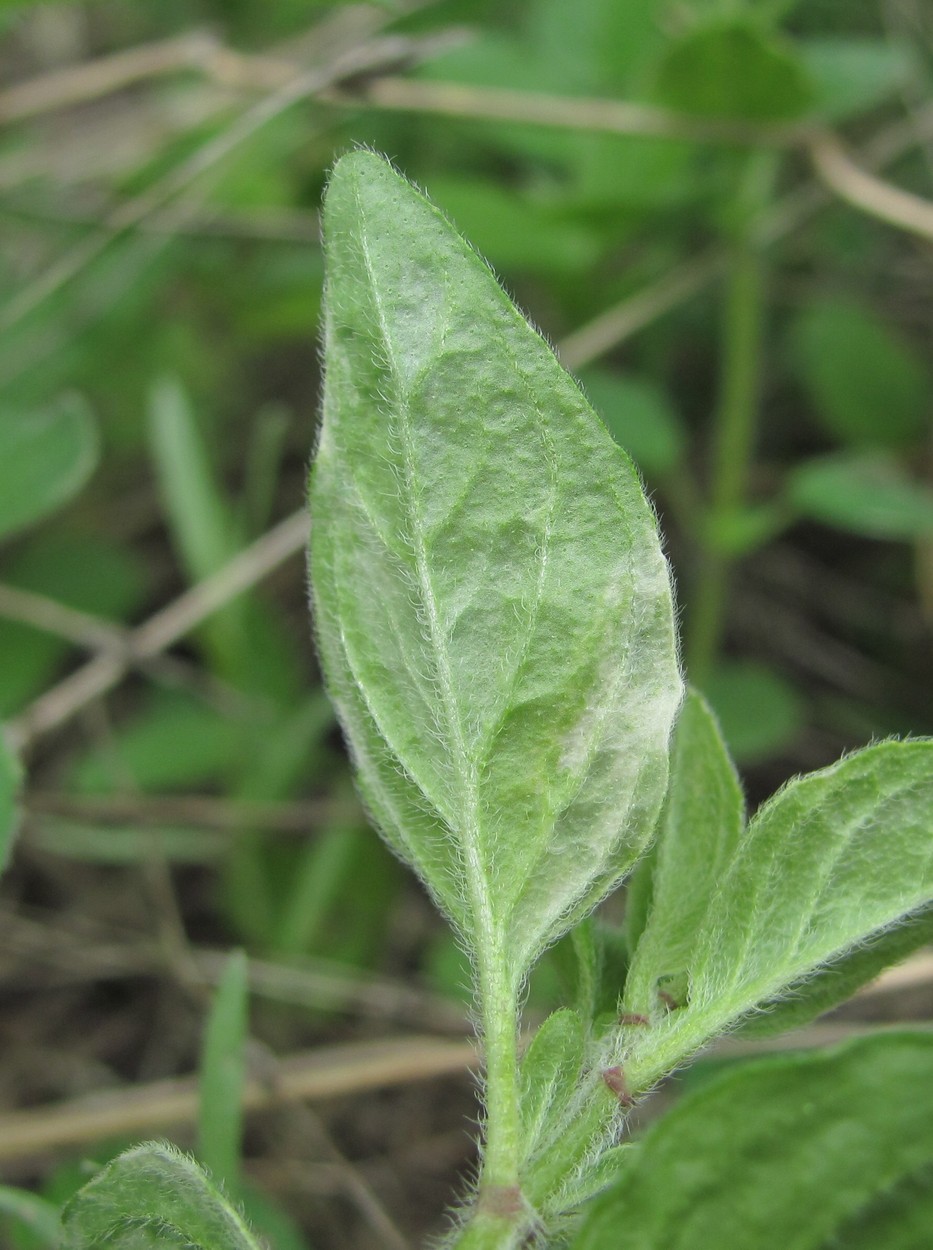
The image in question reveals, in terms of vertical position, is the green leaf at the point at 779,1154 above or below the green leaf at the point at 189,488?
below

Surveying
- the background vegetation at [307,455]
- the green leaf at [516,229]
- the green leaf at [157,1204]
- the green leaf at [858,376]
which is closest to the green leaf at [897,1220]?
the green leaf at [157,1204]

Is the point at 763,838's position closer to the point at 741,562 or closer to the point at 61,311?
the point at 61,311

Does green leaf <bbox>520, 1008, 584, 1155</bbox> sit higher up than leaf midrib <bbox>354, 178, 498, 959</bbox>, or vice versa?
leaf midrib <bbox>354, 178, 498, 959</bbox>

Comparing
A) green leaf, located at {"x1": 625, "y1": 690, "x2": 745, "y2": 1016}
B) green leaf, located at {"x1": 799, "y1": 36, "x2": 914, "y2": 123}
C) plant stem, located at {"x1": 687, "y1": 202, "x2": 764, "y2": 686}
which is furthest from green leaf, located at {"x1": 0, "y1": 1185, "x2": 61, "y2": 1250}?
green leaf, located at {"x1": 799, "y1": 36, "x2": 914, "y2": 123}

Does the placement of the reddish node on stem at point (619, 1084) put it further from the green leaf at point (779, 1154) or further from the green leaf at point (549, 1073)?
the green leaf at point (779, 1154)

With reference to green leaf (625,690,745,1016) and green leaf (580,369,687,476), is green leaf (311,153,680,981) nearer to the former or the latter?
green leaf (625,690,745,1016)

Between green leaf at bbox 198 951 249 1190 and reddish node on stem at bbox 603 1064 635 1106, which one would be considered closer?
reddish node on stem at bbox 603 1064 635 1106

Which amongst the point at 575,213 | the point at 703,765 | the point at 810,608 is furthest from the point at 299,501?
the point at 703,765
